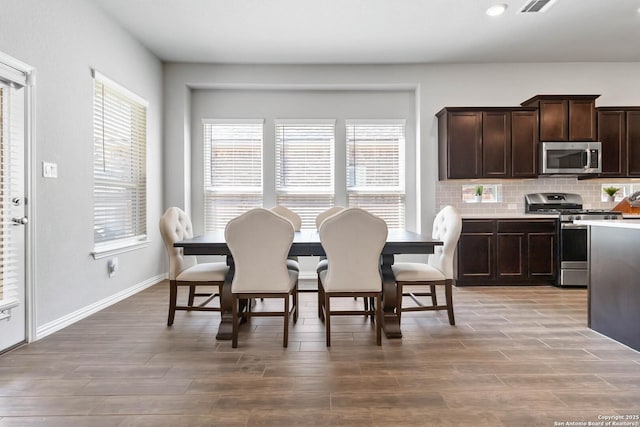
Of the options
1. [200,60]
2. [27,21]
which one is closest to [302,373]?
[27,21]

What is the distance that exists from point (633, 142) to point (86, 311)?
21.3 ft

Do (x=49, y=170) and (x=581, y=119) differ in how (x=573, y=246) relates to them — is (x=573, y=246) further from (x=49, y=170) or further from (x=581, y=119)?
(x=49, y=170)

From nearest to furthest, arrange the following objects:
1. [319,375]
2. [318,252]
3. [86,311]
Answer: [319,375], [318,252], [86,311]

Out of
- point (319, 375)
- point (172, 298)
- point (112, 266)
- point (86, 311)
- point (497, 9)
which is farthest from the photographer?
point (112, 266)

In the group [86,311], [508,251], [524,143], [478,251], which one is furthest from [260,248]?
[524,143]

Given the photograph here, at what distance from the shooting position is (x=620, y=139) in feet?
15.8

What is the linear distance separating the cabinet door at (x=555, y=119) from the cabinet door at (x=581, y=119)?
6cm

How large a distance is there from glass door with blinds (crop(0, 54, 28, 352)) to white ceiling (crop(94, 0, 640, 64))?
151 cm

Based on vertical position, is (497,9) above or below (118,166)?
above

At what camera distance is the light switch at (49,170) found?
285cm

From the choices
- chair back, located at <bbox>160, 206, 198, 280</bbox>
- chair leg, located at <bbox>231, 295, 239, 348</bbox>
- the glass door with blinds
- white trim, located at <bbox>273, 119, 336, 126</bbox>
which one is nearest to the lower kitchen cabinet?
white trim, located at <bbox>273, 119, 336, 126</bbox>

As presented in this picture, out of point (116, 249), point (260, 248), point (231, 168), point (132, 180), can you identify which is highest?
point (231, 168)

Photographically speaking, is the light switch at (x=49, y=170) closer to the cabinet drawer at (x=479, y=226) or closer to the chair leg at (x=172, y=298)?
the chair leg at (x=172, y=298)

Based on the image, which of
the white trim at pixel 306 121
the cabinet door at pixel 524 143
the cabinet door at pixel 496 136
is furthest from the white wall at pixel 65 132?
the cabinet door at pixel 524 143
